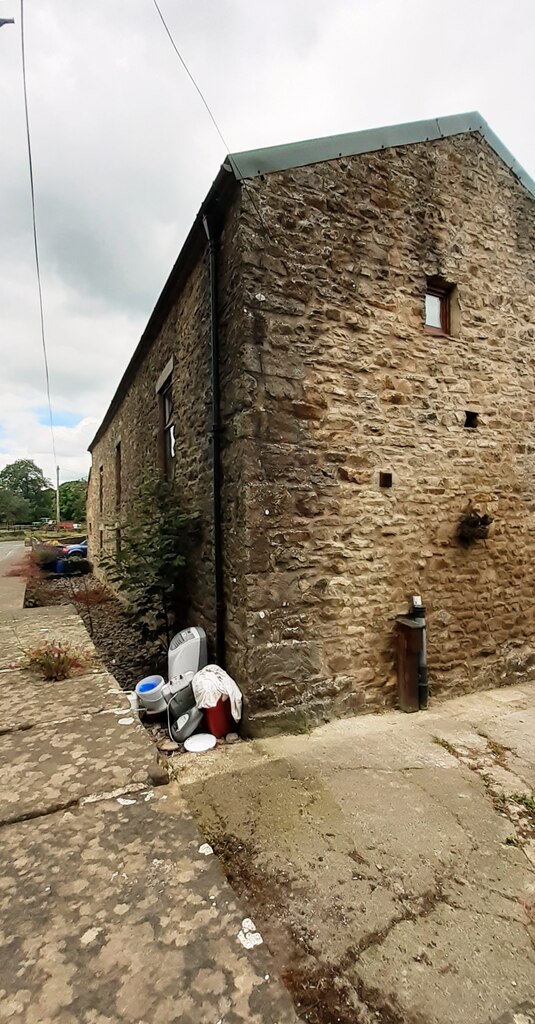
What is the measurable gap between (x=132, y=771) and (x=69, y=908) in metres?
0.71

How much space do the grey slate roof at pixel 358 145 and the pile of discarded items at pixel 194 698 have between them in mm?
4118

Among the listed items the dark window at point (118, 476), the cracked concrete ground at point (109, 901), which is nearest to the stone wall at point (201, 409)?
the cracked concrete ground at point (109, 901)

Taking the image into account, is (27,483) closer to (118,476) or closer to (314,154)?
(118,476)

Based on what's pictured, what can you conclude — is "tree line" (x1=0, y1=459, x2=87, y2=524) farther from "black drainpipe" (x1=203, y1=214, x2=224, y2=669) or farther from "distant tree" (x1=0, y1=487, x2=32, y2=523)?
"black drainpipe" (x1=203, y1=214, x2=224, y2=669)

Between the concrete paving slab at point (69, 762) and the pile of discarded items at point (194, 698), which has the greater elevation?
the concrete paving slab at point (69, 762)

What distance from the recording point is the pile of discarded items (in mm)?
3674

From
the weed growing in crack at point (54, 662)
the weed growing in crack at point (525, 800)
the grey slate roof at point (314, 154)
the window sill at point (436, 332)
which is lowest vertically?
the weed growing in crack at point (525, 800)

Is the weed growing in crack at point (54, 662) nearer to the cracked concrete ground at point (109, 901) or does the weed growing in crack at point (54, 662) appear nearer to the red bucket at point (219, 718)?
the cracked concrete ground at point (109, 901)

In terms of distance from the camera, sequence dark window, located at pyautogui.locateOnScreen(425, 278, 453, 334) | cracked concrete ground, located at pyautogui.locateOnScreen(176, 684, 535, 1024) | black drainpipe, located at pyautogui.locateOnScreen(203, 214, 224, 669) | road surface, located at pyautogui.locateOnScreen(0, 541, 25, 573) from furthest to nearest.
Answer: road surface, located at pyautogui.locateOnScreen(0, 541, 25, 573), dark window, located at pyautogui.locateOnScreen(425, 278, 453, 334), black drainpipe, located at pyautogui.locateOnScreen(203, 214, 224, 669), cracked concrete ground, located at pyautogui.locateOnScreen(176, 684, 535, 1024)

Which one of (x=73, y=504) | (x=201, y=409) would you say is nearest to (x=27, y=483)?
(x=73, y=504)

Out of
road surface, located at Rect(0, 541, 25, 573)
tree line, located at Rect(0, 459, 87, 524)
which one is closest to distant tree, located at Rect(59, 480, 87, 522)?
tree line, located at Rect(0, 459, 87, 524)

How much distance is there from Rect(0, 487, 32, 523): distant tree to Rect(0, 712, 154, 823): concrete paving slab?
68440 millimetres

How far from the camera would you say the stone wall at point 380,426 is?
3.79m

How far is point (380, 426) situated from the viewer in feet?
14.1
